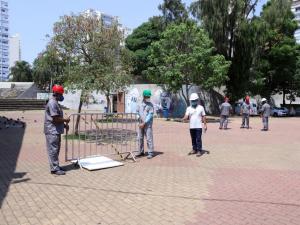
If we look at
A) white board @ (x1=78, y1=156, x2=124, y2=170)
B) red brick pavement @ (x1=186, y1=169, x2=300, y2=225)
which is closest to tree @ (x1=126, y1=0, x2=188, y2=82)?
white board @ (x1=78, y1=156, x2=124, y2=170)

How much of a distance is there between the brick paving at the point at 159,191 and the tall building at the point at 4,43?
12657cm

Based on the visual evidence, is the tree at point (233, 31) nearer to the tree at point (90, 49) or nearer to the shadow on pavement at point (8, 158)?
the tree at point (90, 49)

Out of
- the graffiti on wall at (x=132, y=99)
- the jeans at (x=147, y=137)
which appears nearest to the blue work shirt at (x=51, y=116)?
the jeans at (x=147, y=137)

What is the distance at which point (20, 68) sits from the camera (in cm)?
9694

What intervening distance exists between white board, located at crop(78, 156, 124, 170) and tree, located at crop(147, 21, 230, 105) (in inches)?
777

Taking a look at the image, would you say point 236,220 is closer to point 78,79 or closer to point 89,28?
point 78,79

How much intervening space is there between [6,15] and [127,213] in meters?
137

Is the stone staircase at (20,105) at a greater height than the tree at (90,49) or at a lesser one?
lesser

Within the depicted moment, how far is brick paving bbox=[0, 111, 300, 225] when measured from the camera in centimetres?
602

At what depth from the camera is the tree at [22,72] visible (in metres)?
95.9

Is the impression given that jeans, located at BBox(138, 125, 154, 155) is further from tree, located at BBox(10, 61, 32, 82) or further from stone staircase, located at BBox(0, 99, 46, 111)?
tree, located at BBox(10, 61, 32, 82)

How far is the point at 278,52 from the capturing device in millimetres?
42094

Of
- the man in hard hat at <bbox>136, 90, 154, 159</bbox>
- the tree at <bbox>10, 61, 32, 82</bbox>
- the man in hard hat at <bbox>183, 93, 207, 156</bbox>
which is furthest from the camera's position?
the tree at <bbox>10, 61, 32, 82</bbox>

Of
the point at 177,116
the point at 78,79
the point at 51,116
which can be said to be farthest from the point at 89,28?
the point at 177,116
